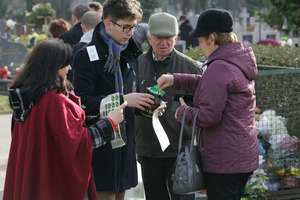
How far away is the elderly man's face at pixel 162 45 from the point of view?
491 cm

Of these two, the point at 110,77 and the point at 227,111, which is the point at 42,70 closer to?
the point at 110,77

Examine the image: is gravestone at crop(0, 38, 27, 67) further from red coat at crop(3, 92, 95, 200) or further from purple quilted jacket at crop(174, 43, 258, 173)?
red coat at crop(3, 92, 95, 200)

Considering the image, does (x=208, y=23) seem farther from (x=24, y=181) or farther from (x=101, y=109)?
(x=24, y=181)

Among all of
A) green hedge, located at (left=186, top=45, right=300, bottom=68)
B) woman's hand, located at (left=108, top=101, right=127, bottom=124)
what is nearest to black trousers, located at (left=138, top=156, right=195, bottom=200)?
woman's hand, located at (left=108, top=101, right=127, bottom=124)

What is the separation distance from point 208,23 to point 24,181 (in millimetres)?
1453

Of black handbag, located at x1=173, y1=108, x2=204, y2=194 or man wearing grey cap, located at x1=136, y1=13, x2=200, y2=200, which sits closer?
black handbag, located at x1=173, y1=108, x2=204, y2=194

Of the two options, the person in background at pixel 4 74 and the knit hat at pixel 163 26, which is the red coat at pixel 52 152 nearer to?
the knit hat at pixel 163 26

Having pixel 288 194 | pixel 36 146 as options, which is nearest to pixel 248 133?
pixel 36 146

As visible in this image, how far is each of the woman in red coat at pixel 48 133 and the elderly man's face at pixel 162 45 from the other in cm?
120

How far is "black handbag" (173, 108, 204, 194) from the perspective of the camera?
4273 millimetres

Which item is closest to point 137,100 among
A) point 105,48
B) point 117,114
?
point 117,114

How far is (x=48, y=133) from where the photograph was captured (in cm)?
369

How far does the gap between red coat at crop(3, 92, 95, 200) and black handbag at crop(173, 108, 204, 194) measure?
2.35 ft

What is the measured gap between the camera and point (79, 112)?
384cm
